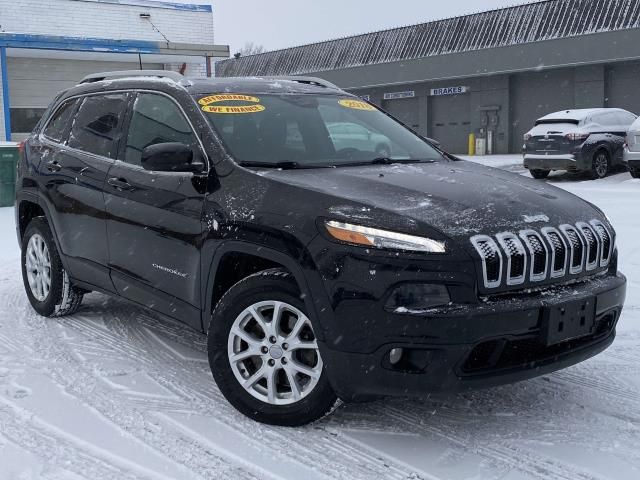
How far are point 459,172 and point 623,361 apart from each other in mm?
1535

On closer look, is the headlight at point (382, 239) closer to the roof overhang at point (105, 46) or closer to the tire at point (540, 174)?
the tire at point (540, 174)

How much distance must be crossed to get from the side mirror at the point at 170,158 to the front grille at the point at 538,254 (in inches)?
64.7

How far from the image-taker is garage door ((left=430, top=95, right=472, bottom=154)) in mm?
31594

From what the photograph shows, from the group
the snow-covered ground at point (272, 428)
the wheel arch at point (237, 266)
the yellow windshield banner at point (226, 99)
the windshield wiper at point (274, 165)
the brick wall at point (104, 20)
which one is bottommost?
the snow-covered ground at point (272, 428)

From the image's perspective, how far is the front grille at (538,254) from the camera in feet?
10.4

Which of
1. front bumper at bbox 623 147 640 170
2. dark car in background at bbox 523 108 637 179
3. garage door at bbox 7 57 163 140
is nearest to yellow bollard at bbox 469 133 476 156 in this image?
dark car in background at bbox 523 108 637 179

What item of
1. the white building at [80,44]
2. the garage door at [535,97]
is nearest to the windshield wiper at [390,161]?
the white building at [80,44]

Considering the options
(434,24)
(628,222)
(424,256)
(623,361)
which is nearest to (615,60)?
(434,24)

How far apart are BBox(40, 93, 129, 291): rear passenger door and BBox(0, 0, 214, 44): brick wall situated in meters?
17.0

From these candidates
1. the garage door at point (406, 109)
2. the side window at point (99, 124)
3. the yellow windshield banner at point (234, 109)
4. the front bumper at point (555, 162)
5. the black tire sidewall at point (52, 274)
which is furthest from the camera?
the garage door at point (406, 109)

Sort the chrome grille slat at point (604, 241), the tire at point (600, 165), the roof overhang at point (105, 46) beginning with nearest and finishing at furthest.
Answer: the chrome grille slat at point (604, 241) → the tire at point (600, 165) → the roof overhang at point (105, 46)

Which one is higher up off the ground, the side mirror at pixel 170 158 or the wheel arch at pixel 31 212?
the side mirror at pixel 170 158

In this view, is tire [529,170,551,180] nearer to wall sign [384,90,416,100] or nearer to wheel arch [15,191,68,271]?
wheel arch [15,191,68,271]

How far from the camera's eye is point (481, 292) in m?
3.13
